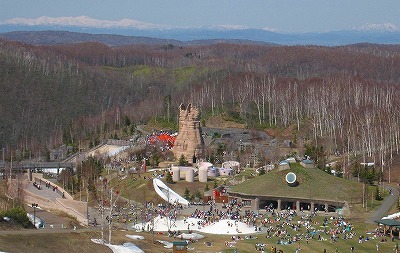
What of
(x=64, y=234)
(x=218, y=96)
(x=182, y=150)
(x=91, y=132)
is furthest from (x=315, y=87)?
(x=64, y=234)

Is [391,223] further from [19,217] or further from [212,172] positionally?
[212,172]

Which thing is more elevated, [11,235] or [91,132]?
[11,235]

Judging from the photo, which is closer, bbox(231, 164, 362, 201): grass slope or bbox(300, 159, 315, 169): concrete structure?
bbox(231, 164, 362, 201): grass slope

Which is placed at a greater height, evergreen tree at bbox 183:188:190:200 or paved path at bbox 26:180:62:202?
evergreen tree at bbox 183:188:190:200

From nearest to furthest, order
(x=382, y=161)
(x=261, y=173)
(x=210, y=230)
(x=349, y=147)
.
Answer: (x=210, y=230) → (x=261, y=173) → (x=382, y=161) → (x=349, y=147)

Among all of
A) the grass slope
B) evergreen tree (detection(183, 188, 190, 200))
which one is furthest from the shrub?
the grass slope

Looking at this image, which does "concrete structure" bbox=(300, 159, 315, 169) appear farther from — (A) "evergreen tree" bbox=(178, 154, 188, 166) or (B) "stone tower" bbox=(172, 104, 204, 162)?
(B) "stone tower" bbox=(172, 104, 204, 162)

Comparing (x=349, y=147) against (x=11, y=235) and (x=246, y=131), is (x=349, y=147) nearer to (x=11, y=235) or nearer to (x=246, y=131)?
(x=246, y=131)
